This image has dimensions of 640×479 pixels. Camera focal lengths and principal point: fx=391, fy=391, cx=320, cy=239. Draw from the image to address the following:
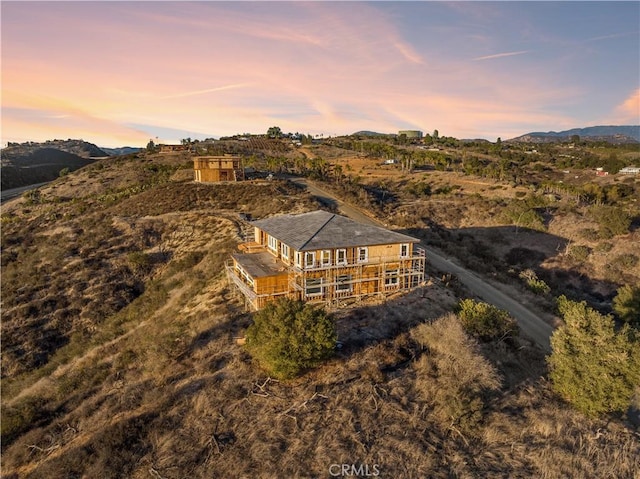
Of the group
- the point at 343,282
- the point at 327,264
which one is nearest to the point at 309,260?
the point at 327,264

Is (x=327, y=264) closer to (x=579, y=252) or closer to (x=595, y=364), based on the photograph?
(x=595, y=364)

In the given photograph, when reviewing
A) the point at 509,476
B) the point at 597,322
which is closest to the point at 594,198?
the point at 597,322

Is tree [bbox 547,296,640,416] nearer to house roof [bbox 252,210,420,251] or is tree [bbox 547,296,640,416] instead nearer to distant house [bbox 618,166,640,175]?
house roof [bbox 252,210,420,251]

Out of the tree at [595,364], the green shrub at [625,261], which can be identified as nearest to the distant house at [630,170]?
the green shrub at [625,261]

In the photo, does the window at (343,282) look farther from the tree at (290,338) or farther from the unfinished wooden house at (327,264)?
the tree at (290,338)

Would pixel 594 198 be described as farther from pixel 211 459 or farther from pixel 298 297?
pixel 211 459
